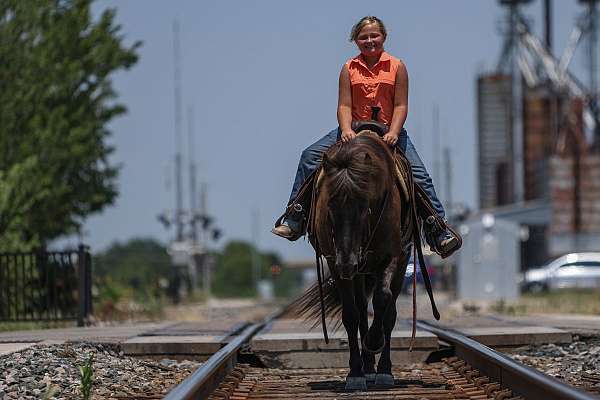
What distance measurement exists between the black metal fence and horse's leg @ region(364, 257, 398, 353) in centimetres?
1027

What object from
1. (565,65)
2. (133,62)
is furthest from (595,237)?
(133,62)

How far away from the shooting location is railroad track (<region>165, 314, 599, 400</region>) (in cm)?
925

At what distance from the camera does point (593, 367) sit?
11.6m

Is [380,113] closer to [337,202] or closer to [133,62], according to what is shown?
[337,202]

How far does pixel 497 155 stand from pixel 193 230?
2703 centimetres

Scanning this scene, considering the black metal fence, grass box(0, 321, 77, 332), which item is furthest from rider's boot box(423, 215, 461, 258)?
grass box(0, 321, 77, 332)

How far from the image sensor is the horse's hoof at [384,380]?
10883mm

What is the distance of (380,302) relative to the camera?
1059cm

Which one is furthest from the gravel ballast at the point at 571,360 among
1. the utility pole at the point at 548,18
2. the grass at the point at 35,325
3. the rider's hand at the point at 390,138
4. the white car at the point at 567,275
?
the utility pole at the point at 548,18

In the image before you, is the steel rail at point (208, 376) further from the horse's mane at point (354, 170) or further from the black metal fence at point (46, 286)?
the black metal fence at point (46, 286)

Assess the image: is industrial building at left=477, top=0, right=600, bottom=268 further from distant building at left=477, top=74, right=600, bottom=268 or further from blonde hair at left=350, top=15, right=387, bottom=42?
blonde hair at left=350, top=15, right=387, bottom=42

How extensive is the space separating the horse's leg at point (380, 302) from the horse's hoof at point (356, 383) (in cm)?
35

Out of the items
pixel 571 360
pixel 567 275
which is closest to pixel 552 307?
pixel 571 360

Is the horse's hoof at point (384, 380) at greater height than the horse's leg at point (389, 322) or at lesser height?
lesser
